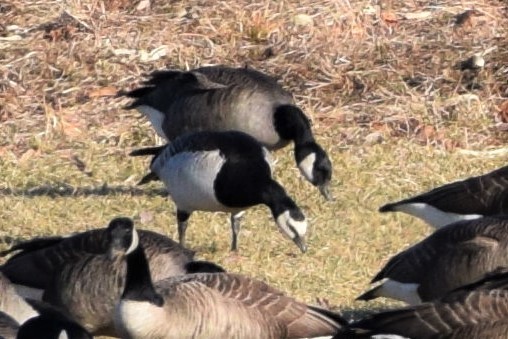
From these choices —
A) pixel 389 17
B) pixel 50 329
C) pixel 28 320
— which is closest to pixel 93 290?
pixel 28 320

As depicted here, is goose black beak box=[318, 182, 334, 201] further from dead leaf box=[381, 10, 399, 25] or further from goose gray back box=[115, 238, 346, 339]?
dead leaf box=[381, 10, 399, 25]

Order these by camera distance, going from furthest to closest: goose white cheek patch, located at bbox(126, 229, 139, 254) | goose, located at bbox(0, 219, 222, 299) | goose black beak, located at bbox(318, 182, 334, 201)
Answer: goose black beak, located at bbox(318, 182, 334, 201) → goose, located at bbox(0, 219, 222, 299) → goose white cheek patch, located at bbox(126, 229, 139, 254)

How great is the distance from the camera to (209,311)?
7621mm

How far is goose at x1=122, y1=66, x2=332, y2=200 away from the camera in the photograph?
11977 mm

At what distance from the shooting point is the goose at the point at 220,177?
33.7ft

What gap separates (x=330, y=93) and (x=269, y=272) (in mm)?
4313

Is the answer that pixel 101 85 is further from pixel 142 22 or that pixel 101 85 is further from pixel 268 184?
pixel 268 184

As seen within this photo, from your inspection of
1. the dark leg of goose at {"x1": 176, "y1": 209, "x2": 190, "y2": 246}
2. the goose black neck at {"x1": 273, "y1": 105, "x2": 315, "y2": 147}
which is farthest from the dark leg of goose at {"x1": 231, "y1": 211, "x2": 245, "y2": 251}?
the goose black neck at {"x1": 273, "y1": 105, "x2": 315, "y2": 147}

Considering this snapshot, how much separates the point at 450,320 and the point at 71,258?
2385mm

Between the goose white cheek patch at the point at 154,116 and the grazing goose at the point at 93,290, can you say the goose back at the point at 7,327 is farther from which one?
the goose white cheek patch at the point at 154,116

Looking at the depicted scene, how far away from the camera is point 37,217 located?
36.1ft

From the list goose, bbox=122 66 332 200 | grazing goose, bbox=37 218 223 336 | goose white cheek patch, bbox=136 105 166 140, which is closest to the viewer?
grazing goose, bbox=37 218 223 336

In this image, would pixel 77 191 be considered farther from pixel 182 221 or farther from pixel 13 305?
pixel 13 305

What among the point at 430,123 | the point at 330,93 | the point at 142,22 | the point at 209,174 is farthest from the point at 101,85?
the point at 209,174
